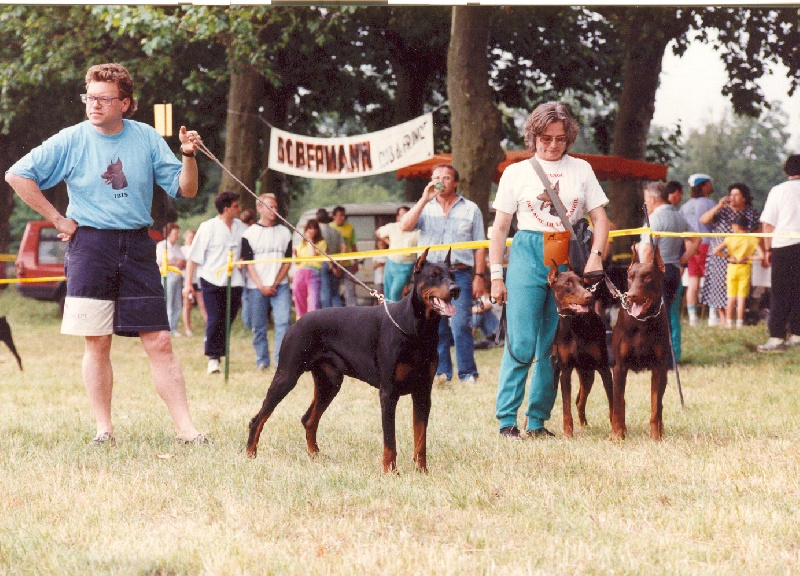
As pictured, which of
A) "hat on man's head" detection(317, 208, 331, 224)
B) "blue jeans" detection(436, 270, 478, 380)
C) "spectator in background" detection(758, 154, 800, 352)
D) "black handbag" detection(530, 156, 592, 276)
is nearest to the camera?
"black handbag" detection(530, 156, 592, 276)

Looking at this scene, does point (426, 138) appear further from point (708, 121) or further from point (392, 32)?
point (708, 121)

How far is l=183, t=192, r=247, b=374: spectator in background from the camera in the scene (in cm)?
1134

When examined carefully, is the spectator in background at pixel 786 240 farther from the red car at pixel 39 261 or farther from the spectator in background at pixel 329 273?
the red car at pixel 39 261

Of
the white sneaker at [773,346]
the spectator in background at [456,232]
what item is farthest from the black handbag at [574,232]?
the white sneaker at [773,346]

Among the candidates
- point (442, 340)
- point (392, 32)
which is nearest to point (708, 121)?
point (392, 32)

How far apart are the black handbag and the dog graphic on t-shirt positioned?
2311 millimetres

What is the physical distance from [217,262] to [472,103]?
404cm

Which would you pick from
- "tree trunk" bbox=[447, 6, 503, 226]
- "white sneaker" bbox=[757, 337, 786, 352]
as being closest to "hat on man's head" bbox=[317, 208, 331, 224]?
"tree trunk" bbox=[447, 6, 503, 226]

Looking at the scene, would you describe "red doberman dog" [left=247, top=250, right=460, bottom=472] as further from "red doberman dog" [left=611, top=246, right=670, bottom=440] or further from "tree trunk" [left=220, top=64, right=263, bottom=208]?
"tree trunk" [left=220, top=64, right=263, bottom=208]

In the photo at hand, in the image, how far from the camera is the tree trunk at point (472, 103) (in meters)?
13.5

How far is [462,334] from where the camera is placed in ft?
32.6

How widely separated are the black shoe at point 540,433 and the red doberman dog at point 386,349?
52.2 inches

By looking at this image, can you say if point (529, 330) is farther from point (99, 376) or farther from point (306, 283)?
point (306, 283)

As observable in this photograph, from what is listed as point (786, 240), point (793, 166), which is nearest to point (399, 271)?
point (786, 240)
